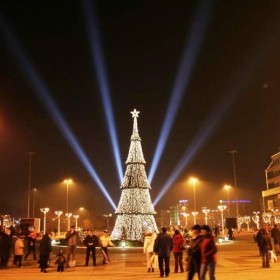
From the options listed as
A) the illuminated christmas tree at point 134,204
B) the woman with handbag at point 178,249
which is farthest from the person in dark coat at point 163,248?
the illuminated christmas tree at point 134,204

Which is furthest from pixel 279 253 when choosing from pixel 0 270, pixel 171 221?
pixel 171 221

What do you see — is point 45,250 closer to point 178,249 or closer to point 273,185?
point 178,249

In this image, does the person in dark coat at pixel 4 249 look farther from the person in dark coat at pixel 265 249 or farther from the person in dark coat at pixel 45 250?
the person in dark coat at pixel 265 249

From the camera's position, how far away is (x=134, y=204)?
3472cm

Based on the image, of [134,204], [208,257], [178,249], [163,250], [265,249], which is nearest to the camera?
[208,257]

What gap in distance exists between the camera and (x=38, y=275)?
14742mm

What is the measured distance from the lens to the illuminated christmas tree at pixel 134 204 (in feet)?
114

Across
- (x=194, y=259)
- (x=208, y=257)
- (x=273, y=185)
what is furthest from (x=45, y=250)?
(x=273, y=185)

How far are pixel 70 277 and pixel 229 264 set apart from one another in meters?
7.12

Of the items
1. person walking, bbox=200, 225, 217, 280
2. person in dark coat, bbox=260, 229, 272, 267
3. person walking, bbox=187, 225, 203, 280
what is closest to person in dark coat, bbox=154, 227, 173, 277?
person walking, bbox=187, 225, 203, 280

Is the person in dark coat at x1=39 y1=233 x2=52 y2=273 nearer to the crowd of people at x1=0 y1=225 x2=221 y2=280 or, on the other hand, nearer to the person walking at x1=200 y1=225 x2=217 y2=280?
the crowd of people at x1=0 y1=225 x2=221 y2=280

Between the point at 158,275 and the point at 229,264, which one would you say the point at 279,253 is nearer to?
the point at 229,264

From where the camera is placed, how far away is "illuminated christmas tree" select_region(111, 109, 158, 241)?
1364 inches

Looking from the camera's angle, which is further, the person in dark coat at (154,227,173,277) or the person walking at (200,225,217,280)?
the person in dark coat at (154,227,173,277)
